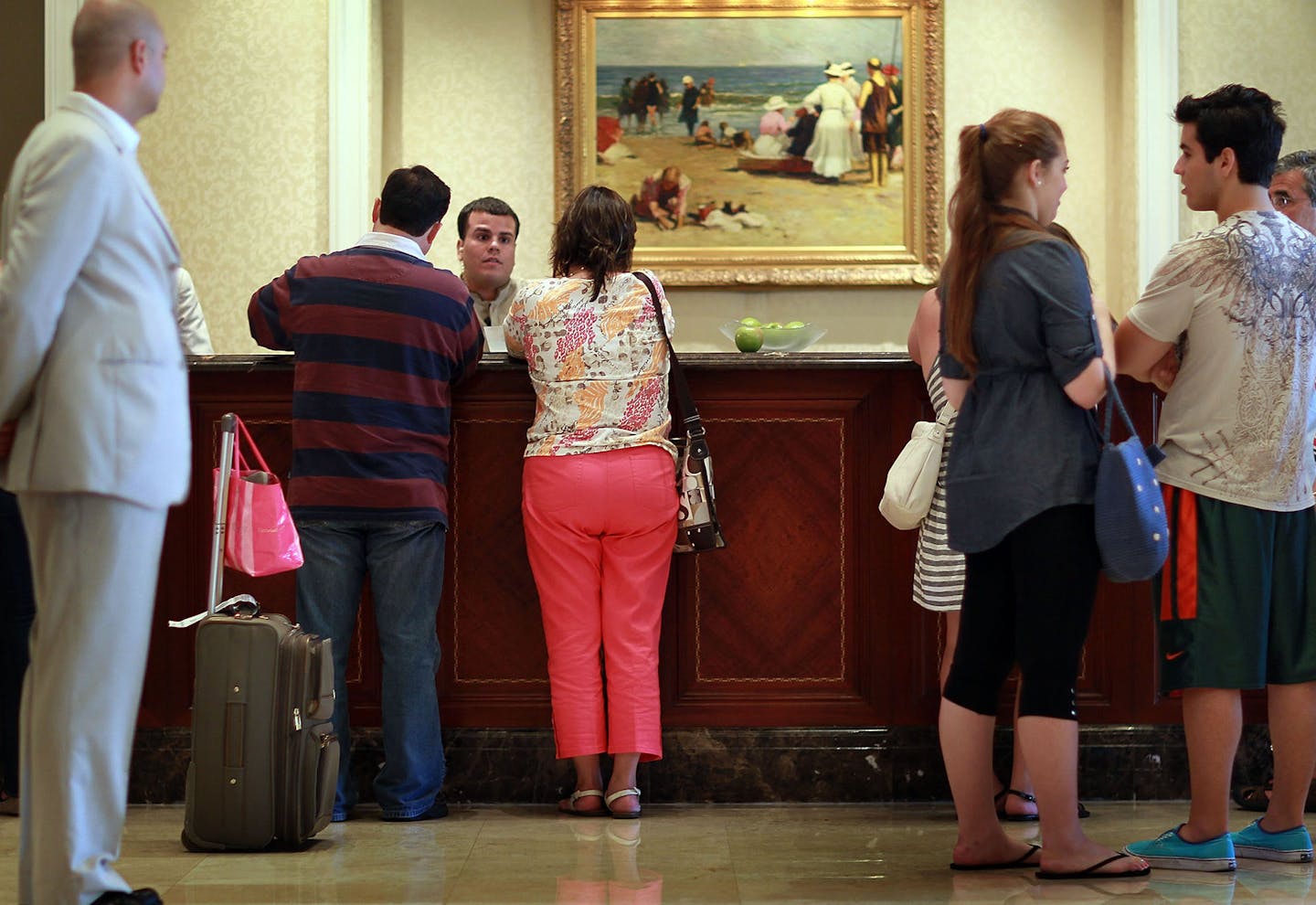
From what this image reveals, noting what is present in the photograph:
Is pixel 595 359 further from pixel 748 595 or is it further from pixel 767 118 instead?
pixel 767 118

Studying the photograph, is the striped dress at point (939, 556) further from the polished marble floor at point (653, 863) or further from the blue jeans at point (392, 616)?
the blue jeans at point (392, 616)

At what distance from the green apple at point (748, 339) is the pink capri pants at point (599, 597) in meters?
0.90

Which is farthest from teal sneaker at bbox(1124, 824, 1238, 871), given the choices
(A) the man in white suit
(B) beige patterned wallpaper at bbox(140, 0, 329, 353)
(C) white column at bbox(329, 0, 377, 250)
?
(B) beige patterned wallpaper at bbox(140, 0, 329, 353)

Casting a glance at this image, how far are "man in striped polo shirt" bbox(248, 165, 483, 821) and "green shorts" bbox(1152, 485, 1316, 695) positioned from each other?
1737 millimetres

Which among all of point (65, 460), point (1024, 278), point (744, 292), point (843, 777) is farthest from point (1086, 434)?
point (744, 292)

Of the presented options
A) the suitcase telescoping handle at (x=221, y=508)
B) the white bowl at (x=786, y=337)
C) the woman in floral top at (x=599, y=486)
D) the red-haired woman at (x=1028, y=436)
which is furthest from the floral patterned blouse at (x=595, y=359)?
the white bowl at (x=786, y=337)

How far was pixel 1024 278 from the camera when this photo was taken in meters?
2.80

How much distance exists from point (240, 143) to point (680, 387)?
318 centimetres

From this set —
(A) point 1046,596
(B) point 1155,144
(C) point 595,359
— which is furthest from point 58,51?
(A) point 1046,596

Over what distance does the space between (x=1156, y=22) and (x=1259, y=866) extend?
4121 mm

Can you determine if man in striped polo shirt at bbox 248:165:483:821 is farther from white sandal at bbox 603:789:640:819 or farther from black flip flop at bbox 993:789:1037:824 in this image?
black flip flop at bbox 993:789:1037:824

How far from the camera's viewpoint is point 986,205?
9.45 feet

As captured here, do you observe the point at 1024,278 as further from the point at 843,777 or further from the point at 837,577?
the point at 843,777

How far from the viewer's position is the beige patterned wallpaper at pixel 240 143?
20.1 feet
